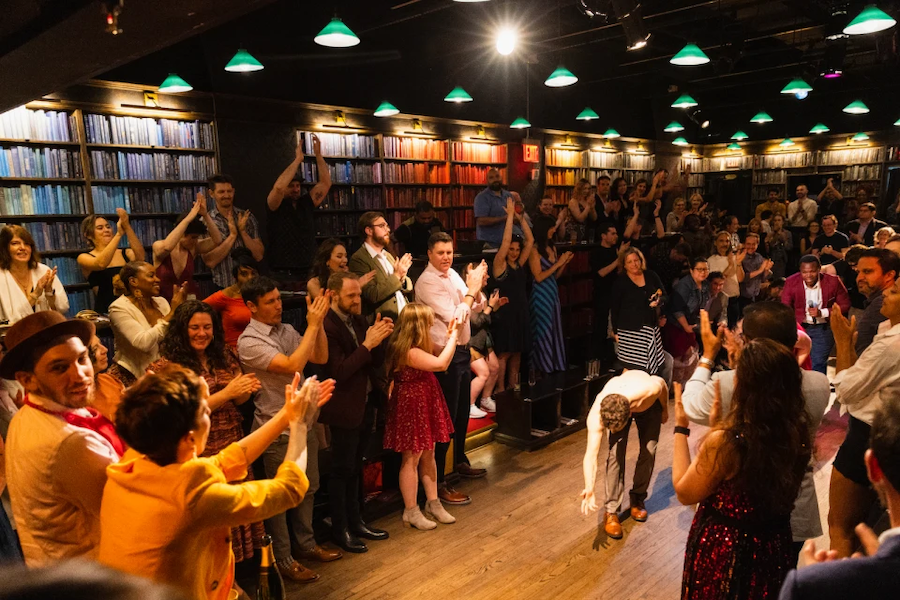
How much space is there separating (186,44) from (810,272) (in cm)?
624

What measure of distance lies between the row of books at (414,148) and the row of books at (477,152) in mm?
237

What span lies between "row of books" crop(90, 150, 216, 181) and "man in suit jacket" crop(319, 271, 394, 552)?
3.88 metres

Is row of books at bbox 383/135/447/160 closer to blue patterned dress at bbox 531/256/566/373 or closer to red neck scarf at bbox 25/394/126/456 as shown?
blue patterned dress at bbox 531/256/566/373

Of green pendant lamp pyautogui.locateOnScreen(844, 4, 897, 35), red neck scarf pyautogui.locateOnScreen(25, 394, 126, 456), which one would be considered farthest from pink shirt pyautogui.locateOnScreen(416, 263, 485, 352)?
green pendant lamp pyautogui.locateOnScreen(844, 4, 897, 35)

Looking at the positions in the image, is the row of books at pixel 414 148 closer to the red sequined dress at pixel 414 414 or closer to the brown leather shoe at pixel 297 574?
the red sequined dress at pixel 414 414

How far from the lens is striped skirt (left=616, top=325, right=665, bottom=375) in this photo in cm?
438

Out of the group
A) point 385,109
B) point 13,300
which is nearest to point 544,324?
point 385,109

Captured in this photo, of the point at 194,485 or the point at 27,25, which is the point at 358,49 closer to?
the point at 27,25

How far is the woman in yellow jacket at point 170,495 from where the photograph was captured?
1539 millimetres

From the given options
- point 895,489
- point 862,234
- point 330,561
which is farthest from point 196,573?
point 862,234

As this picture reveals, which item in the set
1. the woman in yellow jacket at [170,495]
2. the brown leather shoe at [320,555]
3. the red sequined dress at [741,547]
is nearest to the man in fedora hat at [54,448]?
the woman in yellow jacket at [170,495]

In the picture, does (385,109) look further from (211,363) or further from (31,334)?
(31,334)

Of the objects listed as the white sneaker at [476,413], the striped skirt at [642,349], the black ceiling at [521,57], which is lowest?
the white sneaker at [476,413]

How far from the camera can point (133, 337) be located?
10.5ft
